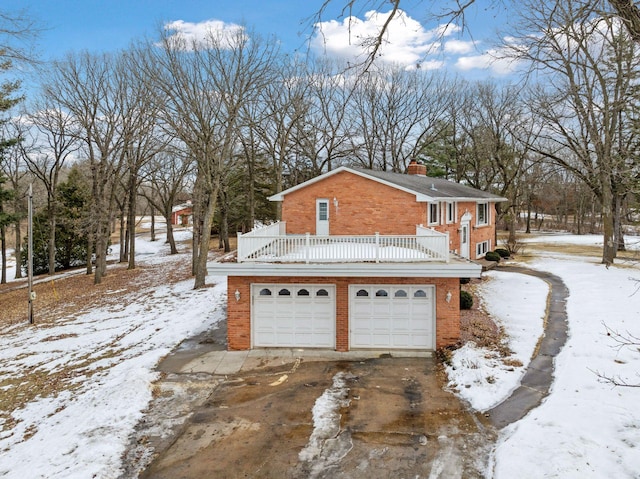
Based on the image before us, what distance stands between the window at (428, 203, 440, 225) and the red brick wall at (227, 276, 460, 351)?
8233 mm

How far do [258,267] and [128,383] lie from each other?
4.52m

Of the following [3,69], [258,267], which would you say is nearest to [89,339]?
[258,267]

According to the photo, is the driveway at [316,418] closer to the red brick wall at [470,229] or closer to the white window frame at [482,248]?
the red brick wall at [470,229]

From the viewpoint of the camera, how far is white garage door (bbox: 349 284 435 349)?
41.9ft

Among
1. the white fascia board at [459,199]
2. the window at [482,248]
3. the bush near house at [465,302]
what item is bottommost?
the bush near house at [465,302]

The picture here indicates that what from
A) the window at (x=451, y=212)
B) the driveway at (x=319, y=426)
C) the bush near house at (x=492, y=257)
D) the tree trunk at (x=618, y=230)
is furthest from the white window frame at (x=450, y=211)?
the driveway at (x=319, y=426)

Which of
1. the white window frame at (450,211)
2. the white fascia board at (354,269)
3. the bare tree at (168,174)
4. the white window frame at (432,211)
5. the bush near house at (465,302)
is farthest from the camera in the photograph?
the bare tree at (168,174)

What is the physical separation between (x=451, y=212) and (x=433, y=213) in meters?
3.68

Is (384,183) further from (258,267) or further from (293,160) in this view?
(293,160)

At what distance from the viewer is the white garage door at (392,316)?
12.8 meters

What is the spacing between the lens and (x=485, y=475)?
6902 millimetres

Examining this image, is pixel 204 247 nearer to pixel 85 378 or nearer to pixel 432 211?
pixel 85 378

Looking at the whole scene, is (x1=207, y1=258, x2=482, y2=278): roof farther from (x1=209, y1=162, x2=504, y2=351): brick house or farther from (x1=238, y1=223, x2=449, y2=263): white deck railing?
(x1=238, y1=223, x2=449, y2=263): white deck railing

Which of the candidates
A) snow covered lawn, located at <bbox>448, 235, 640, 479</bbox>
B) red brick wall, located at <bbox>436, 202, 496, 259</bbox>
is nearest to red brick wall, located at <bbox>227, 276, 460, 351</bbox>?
snow covered lawn, located at <bbox>448, 235, 640, 479</bbox>
